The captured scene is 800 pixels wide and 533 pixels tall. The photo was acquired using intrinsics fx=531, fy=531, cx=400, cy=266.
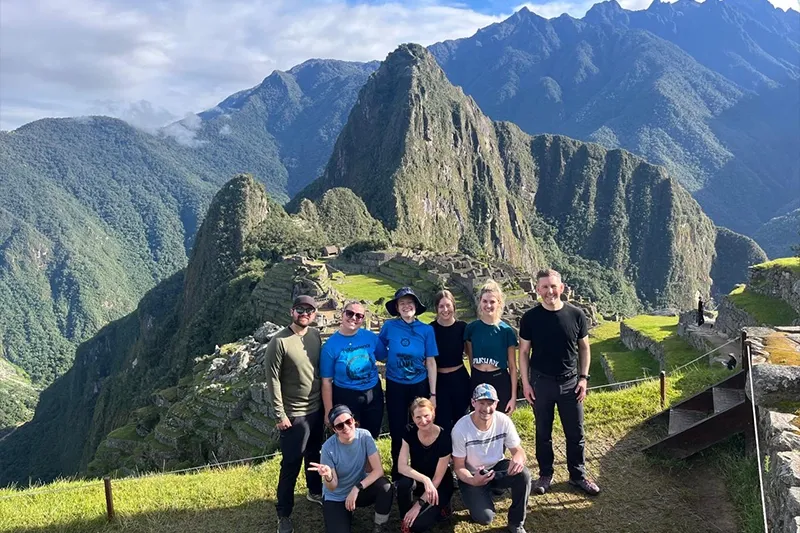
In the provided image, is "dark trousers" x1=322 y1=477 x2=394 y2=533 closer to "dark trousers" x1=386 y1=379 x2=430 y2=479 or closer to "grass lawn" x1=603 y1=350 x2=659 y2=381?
"dark trousers" x1=386 y1=379 x2=430 y2=479

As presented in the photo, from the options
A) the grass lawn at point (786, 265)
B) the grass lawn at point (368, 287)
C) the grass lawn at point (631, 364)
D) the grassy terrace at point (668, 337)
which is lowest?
the grass lawn at point (368, 287)

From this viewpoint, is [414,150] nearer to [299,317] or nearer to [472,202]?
[472,202]

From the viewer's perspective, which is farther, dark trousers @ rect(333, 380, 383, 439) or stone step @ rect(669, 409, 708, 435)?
stone step @ rect(669, 409, 708, 435)

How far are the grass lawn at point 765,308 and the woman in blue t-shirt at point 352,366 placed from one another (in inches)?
477

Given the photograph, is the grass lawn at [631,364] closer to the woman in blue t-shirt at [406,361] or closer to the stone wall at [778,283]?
the stone wall at [778,283]

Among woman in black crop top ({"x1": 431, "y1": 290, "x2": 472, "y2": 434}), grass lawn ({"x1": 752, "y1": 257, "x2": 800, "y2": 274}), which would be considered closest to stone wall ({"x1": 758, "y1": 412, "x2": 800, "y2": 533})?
woman in black crop top ({"x1": 431, "y1": 290, "x2": 472, "y2": 434})

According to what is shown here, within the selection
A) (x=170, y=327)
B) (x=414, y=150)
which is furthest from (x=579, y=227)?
(x=170, y=327)

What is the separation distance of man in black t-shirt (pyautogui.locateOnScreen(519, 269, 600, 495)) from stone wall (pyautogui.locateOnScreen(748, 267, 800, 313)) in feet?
34.9

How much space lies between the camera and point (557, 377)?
5.48 metres

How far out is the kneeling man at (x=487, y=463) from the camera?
16.0ft

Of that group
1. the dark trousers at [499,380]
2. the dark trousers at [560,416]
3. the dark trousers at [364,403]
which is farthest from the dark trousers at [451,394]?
the dark trousers at [560,416]

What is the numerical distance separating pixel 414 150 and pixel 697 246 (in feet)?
306

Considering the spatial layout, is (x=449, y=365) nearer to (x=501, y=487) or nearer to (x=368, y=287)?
(x=501, y=487)

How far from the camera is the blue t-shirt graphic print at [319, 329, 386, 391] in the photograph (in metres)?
5.40
